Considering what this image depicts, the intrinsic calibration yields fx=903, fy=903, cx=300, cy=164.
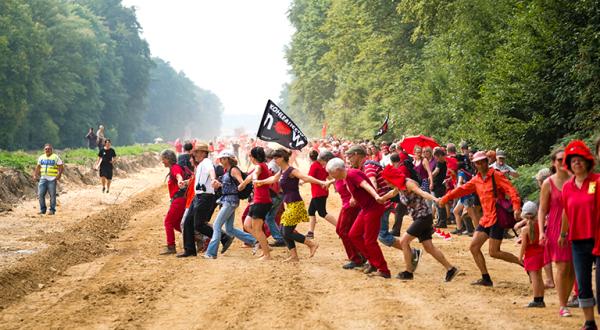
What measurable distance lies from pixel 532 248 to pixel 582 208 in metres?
2.25

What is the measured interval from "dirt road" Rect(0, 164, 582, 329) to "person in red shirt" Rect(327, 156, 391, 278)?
12.2 inches

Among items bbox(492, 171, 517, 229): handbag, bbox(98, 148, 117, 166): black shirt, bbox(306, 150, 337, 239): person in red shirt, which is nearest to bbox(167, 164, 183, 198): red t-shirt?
bbox(306, 150, 337, 239): person in red shirt

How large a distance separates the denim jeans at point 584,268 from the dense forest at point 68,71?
55825 millimetres

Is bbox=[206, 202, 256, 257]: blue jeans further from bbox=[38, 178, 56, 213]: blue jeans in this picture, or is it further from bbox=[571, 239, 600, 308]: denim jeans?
bbox=[38, 178, 56, 213]: blue jeans

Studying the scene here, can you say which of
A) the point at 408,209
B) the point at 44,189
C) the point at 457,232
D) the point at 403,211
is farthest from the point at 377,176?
the point at 44,189

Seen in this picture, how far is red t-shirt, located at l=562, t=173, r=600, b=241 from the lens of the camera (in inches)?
324

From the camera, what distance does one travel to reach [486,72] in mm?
25781

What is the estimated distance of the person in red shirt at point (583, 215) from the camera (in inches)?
323

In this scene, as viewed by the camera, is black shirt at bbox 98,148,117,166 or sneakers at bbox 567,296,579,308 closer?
sneakers at bbox 567,296,579,308

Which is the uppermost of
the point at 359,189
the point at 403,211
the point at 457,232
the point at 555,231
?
the point at 359,189

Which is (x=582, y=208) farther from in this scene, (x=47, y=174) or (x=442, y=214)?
(x=47, y=174)

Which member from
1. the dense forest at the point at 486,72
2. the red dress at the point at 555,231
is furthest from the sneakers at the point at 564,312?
the dense forest at the point at 486,72

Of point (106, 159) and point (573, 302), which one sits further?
point (106, 159)

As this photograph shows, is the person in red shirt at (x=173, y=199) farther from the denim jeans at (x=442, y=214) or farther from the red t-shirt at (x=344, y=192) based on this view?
the denim jeans at (x=442, y=214)
